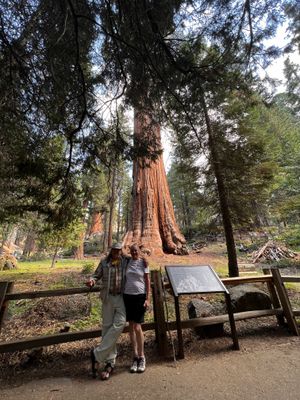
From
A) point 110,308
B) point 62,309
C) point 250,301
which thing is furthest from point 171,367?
point 62,309

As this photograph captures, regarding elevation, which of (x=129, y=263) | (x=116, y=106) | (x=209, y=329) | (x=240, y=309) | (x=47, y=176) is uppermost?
(x=116, y=106)

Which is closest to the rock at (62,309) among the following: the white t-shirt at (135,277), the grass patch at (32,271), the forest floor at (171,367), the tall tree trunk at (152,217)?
the forest floor at (171,367)

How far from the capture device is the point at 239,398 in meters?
2.34

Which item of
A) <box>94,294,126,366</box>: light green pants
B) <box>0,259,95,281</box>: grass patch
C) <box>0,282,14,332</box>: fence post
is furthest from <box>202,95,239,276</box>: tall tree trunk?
<box>0,259,95,281</box>: grass patch

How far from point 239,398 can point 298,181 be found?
2066 cm

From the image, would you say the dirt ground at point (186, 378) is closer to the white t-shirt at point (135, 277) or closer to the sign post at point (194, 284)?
the sign post at point (194, 284)

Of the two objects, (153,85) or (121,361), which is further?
(153,85)

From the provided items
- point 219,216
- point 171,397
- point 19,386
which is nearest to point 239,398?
point 171,397

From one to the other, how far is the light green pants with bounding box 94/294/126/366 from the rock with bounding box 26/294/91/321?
79.5 inches

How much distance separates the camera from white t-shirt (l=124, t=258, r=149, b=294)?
10.2 feet

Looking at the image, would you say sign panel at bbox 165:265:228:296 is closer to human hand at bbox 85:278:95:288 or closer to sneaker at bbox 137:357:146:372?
sneaker at bbox 137:357:146:372

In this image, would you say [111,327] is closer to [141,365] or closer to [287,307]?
[141,365]

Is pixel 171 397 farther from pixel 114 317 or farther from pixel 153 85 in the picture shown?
pixel 153 85

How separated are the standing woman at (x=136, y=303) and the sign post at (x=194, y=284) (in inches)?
17.6
